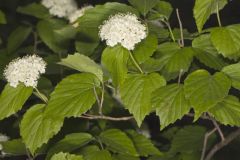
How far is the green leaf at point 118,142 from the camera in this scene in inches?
56.2

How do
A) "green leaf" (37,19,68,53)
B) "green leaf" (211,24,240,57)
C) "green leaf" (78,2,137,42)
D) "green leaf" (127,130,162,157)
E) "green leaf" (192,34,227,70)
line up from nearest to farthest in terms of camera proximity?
1. "green leaf" (211,24,240,57)
2. "green leaf" (192,34,227,70)
3. "green leaf" (78,2,137,42)
4. "green leaf" (127,130,162,157)
5. "green leaf" (37,19,68,53)

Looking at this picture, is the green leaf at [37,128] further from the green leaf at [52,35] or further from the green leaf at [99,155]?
the green leaf at [52,35]

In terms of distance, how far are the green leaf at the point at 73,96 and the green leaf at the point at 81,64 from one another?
0.02 metres

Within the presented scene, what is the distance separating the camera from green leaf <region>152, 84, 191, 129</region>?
4.09 feet

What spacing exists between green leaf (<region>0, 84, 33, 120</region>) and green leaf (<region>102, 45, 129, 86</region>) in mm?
250

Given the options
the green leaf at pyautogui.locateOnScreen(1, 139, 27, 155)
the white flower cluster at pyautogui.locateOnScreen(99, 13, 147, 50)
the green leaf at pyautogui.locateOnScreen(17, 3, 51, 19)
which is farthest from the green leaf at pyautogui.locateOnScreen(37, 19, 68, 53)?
the white flower cluster at pyautogui.locateOnScreen(99, 13, 147, 50)

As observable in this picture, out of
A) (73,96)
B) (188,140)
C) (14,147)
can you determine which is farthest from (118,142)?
(188,140)

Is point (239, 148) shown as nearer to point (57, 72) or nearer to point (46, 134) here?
point (57, 72)

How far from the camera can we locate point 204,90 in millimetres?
1221

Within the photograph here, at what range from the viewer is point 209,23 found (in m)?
3.05

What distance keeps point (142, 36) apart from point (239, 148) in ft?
3.42

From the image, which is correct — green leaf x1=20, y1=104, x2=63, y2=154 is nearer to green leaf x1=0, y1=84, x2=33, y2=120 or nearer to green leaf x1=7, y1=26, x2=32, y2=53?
green leaf x1=0, y1=84, x2=33, y2=120

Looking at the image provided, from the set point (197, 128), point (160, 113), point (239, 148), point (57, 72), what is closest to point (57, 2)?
point (57, 72)

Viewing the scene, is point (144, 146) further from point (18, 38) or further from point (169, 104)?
point (18, 38)
